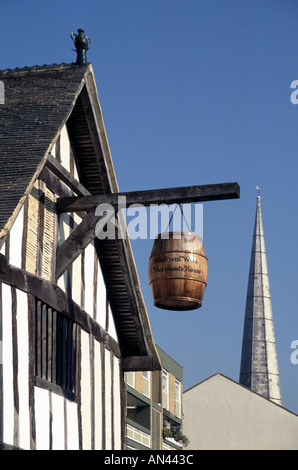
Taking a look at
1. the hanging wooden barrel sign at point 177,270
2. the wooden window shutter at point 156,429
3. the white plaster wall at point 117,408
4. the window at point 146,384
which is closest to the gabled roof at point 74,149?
the white plaster wall at point 117,408

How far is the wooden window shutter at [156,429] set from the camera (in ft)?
158

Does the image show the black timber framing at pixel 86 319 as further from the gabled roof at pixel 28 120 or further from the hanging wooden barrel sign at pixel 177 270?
the hanging wooden barrel sign at pixel 177 270

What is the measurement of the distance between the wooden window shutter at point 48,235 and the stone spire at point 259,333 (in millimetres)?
98444

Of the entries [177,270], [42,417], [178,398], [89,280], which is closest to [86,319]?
[89,280]

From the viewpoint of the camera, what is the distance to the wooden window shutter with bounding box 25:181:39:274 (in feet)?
39.5

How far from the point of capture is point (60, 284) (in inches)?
511

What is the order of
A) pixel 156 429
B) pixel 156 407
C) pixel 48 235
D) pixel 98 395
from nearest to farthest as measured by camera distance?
pixel 48 235, pixel 98 395, pixel 156 429, pixel 156 407

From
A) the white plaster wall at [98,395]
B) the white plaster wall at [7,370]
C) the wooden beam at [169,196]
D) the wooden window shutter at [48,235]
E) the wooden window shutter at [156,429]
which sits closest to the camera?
the white plaster wall at [7,370]

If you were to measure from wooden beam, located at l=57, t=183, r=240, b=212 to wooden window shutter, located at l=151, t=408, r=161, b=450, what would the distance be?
119 feet

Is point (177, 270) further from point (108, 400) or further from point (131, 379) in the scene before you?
point (131, 379)

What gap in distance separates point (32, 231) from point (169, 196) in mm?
1710

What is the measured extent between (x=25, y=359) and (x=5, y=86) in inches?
183
